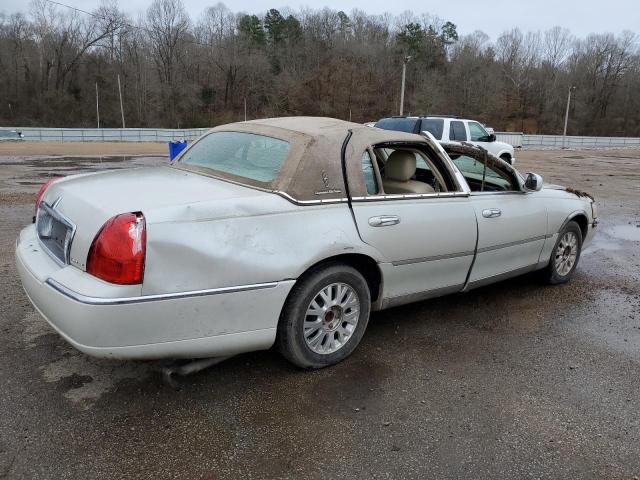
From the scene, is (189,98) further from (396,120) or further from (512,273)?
(512,273)

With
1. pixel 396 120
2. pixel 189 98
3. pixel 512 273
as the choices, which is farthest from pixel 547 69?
pixel 512 273

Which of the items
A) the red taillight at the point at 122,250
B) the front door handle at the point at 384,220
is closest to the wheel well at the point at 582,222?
the front door handle at the point at 384,220

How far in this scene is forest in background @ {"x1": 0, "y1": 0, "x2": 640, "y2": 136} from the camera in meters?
87.3

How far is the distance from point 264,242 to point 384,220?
958 millimetres

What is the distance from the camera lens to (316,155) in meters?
3.37

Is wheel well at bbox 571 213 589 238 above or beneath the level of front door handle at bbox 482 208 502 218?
beneath

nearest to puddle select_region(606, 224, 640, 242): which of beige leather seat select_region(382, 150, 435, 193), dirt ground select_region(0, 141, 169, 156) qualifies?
beige leather seat select_region(382, 150, 435, 193)

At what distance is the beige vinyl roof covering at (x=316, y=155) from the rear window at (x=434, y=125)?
11092mm

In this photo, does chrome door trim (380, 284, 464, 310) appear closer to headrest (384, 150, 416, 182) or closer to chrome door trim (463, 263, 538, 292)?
chrome door trim (463, 263, 538, 292)

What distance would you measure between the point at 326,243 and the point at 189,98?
310 feet

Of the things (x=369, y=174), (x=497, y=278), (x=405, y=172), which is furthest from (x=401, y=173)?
(x=497, y=278)

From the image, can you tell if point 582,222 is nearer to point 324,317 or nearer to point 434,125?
point 324,317

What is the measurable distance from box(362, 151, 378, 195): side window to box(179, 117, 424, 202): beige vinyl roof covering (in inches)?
2.9

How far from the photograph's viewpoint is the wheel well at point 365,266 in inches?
132
